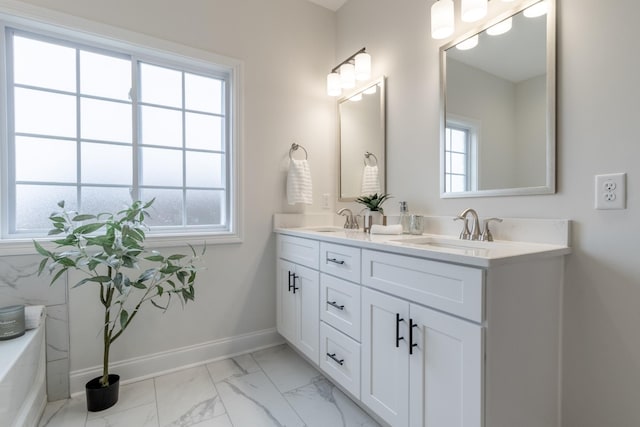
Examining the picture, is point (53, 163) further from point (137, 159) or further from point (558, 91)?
point (558, 91)

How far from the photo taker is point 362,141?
2256 millimetres

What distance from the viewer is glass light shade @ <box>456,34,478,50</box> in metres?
1.54

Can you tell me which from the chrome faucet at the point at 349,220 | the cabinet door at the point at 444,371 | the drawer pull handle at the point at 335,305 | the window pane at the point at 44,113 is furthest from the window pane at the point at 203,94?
the cabinet door at the point at 444,371

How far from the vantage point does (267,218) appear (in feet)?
7.47

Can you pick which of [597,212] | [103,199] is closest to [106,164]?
[103,199]

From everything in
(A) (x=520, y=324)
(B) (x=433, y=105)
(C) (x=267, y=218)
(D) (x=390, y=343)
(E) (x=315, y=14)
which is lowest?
(D) (x=390, y=343)

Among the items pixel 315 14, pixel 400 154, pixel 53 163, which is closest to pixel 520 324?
pixel 400 154

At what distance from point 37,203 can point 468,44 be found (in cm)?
240

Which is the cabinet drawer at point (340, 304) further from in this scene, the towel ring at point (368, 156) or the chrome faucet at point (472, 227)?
the towel ring at point (368, 156)

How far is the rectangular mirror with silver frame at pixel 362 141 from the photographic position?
210 cm

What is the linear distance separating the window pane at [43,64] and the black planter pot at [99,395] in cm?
160

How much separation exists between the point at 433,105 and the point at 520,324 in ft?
3.93

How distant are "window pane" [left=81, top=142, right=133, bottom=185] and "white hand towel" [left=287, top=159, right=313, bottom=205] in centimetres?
100

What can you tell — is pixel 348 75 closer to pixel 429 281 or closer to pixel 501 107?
pixel 501 107
